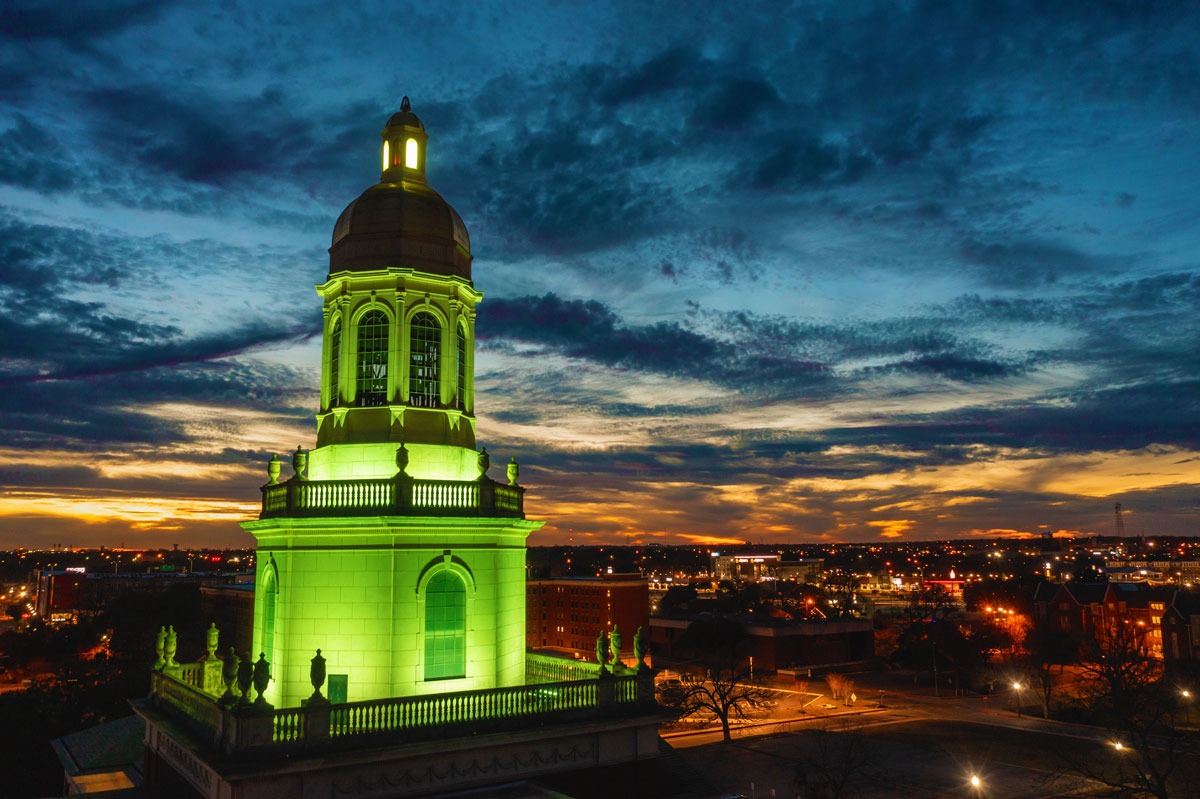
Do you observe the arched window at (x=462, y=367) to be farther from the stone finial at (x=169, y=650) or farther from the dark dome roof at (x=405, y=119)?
the stone finial at (x=169, y=650)

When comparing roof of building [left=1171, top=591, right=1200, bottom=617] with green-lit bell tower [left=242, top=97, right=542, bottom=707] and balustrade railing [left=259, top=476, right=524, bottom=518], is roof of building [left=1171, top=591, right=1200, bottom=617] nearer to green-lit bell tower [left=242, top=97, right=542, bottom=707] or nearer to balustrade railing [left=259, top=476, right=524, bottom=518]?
green-lit bell tower [left=242, top=97, right=542, bottom=707]

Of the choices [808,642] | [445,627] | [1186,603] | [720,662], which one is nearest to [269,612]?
[445,627]

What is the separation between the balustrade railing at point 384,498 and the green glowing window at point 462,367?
9.65ft

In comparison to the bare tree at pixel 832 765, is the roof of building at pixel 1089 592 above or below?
above

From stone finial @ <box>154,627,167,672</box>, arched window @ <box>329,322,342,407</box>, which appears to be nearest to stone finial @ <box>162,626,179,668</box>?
stone finial @ <box>154,627,167,672</box>

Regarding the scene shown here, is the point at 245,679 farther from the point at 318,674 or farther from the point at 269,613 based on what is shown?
the point at 269,613

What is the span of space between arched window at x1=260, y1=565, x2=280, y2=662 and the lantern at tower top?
814 cm

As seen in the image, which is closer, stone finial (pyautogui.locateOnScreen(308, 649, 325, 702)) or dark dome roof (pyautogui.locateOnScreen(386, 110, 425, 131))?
stone finial (pyautogui.locateOnScreen(308, 649, 325, 702))

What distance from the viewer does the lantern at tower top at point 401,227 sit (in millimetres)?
21828

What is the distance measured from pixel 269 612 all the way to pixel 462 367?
814 centimetres

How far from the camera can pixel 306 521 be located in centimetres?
1902

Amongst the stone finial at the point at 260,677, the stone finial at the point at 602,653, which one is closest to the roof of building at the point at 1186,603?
the stone finial at the point at 602,653

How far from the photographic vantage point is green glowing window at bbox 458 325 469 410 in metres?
22.3

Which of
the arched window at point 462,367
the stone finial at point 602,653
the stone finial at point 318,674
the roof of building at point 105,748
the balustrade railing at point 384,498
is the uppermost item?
the arched window at point 462,367
